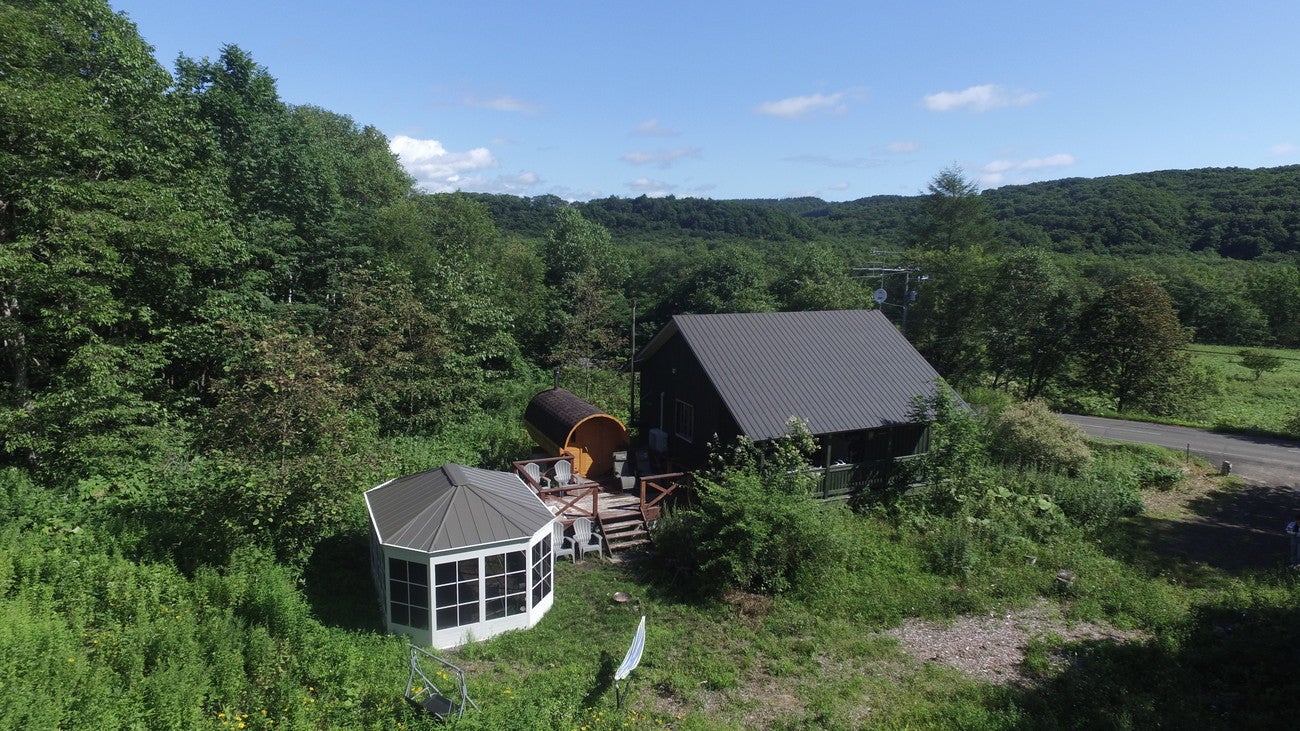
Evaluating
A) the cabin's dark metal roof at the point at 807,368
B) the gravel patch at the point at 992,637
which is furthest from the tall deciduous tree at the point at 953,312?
the gravel patch at the point at 992,637

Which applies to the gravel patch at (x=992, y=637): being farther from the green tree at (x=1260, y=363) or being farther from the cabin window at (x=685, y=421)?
the green tree at (x=1260, y=363)

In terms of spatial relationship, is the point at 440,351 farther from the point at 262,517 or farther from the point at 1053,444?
the point at 1053,444

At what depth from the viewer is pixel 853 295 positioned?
37.2 metres

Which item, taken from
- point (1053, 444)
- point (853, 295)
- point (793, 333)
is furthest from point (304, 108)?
point (1053, 444)

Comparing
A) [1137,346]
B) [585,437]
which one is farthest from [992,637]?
[1137,346]

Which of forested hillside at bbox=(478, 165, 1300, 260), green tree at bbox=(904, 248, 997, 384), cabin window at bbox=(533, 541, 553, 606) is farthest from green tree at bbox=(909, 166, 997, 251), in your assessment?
cabin window at bbox=(533, 541, 553, 606)

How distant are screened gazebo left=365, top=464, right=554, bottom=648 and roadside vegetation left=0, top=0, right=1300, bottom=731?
0.47m

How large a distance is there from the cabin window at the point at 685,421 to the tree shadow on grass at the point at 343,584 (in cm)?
798

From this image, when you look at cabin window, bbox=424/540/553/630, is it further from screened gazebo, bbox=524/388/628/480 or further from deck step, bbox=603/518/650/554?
screened gazebo, bbox=524/388/628/480

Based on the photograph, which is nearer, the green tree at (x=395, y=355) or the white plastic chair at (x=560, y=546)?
the white plastic chair at (x=560, y=546)

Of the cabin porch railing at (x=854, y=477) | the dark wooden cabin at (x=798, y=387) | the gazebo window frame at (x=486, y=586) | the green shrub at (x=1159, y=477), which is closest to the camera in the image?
the gazebo window frame at (x=486, y=586)

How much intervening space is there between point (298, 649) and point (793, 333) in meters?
13.3

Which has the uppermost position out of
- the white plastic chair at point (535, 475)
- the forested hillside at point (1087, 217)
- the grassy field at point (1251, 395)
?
the forested hillside at point (1087, 217)

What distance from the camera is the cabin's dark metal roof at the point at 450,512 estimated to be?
10469 millimetres
